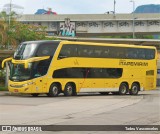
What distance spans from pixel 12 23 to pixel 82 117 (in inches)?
1461

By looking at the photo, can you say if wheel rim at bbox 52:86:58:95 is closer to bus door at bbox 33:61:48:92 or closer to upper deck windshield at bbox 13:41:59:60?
bus door at bbox 33:61:48:92

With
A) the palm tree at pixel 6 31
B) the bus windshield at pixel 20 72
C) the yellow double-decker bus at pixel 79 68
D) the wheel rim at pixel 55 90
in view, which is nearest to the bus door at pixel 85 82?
the yellow double-decker bus at pixel 79 68

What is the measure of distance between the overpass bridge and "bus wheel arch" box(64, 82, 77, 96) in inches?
1593

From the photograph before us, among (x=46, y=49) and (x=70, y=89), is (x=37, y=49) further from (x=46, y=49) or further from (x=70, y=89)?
(x=70, y=89)

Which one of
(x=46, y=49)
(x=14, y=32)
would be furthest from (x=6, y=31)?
(x=46, y=49)

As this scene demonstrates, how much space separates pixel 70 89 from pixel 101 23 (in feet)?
140

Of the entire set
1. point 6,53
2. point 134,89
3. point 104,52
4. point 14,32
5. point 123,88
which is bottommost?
point 134,89

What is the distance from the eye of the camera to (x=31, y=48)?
28969 millimetres

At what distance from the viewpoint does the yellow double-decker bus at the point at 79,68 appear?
28.9 metres

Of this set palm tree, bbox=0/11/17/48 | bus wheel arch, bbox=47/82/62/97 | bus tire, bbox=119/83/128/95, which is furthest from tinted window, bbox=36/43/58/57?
palm tree, bbox=0/11/17/48

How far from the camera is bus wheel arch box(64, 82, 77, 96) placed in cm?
3042

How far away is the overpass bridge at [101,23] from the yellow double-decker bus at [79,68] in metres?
36.1

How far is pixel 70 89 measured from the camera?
30641 millimetres

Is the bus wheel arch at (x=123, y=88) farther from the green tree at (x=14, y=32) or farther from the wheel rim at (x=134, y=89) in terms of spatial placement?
the green tree at (x=14, y=32)
